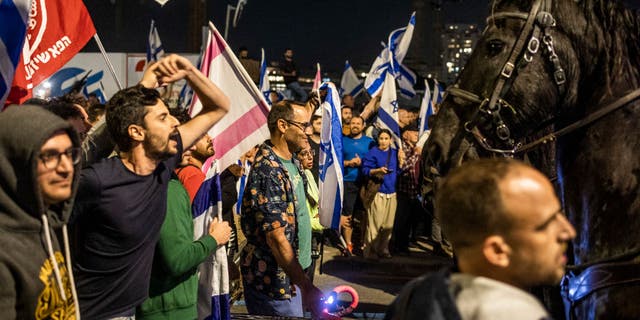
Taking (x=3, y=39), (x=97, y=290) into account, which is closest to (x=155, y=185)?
(x=97, y=290)

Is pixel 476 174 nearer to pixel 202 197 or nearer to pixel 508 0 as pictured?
pixel 508 0

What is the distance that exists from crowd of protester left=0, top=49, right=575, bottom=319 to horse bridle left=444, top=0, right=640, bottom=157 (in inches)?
24.1

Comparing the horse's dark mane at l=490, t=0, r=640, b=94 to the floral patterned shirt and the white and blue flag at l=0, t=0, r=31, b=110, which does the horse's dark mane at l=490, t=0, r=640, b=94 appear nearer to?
the floral patterned shirt

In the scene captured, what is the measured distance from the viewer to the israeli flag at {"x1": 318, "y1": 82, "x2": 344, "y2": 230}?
307 inches

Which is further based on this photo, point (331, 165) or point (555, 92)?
point (331, 165)

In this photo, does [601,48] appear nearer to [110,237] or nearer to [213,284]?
[110,237]

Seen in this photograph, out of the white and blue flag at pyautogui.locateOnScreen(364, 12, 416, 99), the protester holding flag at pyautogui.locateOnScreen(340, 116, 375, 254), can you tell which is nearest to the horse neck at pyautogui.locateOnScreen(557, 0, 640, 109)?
the protester holding flag at pyautogui.locateOnScreen(340, 116, 375, 254)

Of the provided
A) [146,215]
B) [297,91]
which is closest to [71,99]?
[146,215]

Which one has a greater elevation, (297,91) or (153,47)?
(153,47)

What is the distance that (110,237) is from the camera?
3.43 metres

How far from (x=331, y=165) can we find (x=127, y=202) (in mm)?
4873

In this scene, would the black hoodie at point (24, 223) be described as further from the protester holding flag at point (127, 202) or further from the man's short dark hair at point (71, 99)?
the man's short dark hair at point (71, 99)

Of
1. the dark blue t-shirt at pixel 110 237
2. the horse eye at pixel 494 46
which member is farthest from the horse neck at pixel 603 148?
the dark blue t-shirt at pixel 110 237

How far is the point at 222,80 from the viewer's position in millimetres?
6715
